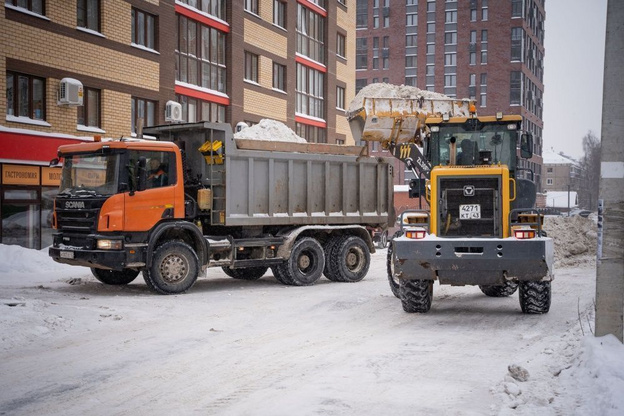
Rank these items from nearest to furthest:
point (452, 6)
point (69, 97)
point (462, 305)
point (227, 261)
Result: point (462, 305), point (227, 261), point (69, 97), point (452, 6)

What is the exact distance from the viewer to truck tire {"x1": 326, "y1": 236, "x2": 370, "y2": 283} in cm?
1653

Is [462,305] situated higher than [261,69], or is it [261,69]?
[261,69]

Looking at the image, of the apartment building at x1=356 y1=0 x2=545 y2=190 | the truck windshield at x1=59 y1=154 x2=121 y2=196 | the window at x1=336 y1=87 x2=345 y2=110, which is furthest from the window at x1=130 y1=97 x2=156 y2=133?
the apartment building at x1=356 y1=0 x2=545 y2=190

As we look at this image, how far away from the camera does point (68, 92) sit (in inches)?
842

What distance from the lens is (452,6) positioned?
8706cm

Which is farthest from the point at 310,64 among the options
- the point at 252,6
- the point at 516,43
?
the point at 516,43

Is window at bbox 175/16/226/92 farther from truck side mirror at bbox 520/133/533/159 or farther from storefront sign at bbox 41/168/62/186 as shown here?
truck side mirror at bbox 520/133/533/159

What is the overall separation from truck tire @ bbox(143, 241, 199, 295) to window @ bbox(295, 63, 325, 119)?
23090 mm

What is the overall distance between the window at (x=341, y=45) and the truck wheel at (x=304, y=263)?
2624 centimetres

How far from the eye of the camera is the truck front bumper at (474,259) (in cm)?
1025

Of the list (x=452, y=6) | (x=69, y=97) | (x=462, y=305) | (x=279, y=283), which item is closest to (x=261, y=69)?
(x=69, y=97)

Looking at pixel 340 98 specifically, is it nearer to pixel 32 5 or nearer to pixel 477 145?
pixel 32 5

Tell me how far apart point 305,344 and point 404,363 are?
1.59m

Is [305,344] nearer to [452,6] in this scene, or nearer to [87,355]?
[87,355]
